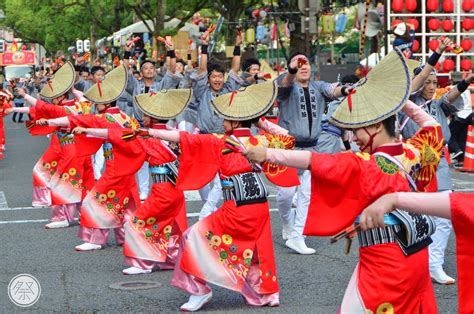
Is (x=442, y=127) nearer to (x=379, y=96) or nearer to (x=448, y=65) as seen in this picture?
(x=379, y=96)

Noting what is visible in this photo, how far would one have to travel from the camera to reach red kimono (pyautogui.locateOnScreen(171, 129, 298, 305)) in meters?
7.18

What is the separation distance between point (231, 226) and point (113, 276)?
1860 mm

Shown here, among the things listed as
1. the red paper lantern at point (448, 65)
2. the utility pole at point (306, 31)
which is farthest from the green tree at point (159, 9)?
the red paper lantern at point (448, 65)

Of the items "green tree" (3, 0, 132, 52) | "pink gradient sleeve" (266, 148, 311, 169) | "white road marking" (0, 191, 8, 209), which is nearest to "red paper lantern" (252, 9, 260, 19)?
"green tree" (3, 0, 132, 52)

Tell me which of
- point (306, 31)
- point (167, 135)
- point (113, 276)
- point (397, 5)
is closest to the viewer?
point (167, 135)

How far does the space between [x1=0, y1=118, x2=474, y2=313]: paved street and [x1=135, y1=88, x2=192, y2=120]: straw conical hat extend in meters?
1.42

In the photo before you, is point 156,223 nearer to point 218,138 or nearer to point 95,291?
point 95,291

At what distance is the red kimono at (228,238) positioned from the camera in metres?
7.18

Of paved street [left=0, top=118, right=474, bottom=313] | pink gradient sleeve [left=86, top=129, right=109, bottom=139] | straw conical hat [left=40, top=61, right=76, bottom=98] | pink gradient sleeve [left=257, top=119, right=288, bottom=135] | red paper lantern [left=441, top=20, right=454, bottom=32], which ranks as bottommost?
paved street [left=0, top=118, right=474, bottom=313]

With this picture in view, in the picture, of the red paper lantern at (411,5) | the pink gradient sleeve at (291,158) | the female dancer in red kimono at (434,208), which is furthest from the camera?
the red paper lantern at (411,5)

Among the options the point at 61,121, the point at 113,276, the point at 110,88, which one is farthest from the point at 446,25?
the point at 113,276

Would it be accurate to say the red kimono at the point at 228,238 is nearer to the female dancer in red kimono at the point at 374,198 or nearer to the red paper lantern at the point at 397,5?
the female dancer in red kimono at the point at 374,198

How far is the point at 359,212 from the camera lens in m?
4.95

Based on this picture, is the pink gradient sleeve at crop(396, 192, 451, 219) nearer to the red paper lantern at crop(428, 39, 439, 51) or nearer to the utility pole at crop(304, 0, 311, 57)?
the red paper lantern at crop(428, 39, 439, 51)
